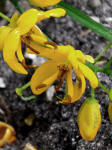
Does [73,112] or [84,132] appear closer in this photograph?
[84,132]

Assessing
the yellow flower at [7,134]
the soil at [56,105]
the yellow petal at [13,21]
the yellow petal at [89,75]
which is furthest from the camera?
the yellow flower at [7,134]

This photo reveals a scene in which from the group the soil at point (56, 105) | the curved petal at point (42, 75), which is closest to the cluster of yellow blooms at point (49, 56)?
the curved petal at point (42, 75)

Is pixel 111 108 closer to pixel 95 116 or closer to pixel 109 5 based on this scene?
pixel 95 116

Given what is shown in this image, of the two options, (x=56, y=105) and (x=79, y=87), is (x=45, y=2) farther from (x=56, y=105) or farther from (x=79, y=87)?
(x=56, y=105)

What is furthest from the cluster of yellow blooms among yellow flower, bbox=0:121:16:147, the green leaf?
yellow flower, bbox=0:121:16:147

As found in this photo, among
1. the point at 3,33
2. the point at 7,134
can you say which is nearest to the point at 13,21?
the point at 3,33

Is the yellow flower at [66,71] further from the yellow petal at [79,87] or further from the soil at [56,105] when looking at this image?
the soil at [56,105]

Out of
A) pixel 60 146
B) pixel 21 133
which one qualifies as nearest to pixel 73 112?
pixel 60 146

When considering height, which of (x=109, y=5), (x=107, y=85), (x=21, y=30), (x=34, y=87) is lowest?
(x=107, y=85)
